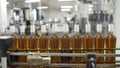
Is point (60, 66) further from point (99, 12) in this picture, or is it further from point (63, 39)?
point (99, 12)

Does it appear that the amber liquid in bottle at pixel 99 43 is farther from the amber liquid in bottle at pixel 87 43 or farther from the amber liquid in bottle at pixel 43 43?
the amber liquid in bottle at pixel 43 43

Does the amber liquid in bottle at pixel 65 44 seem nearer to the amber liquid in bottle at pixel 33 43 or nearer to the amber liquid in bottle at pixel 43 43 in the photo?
the amber liquid in bottle at pixel 43 43

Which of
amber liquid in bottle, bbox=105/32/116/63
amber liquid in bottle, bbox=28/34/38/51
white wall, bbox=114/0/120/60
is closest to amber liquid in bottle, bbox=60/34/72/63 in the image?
amber liquid in bottle, bbox=28/34/38/51

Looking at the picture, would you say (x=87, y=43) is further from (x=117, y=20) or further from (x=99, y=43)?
(x=117, y=20)

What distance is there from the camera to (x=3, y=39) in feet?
4.68

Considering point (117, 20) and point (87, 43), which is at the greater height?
point (117, 20)

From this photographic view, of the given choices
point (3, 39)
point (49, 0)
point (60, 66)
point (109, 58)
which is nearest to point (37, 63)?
point (60, 66)

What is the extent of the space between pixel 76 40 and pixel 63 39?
124mm

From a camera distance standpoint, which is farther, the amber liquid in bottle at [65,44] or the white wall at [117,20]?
the white wall at [117,20]

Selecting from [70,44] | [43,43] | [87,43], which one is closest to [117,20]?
[87,43]

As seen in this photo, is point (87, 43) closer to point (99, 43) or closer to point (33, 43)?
point (99, 43)

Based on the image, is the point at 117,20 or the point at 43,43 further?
the point at 117,20

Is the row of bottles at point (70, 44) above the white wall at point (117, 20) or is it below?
below

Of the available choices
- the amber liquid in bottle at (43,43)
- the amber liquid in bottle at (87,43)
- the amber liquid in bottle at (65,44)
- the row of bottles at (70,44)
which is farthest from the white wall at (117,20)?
the amber liquid in bottle at (43,43)
